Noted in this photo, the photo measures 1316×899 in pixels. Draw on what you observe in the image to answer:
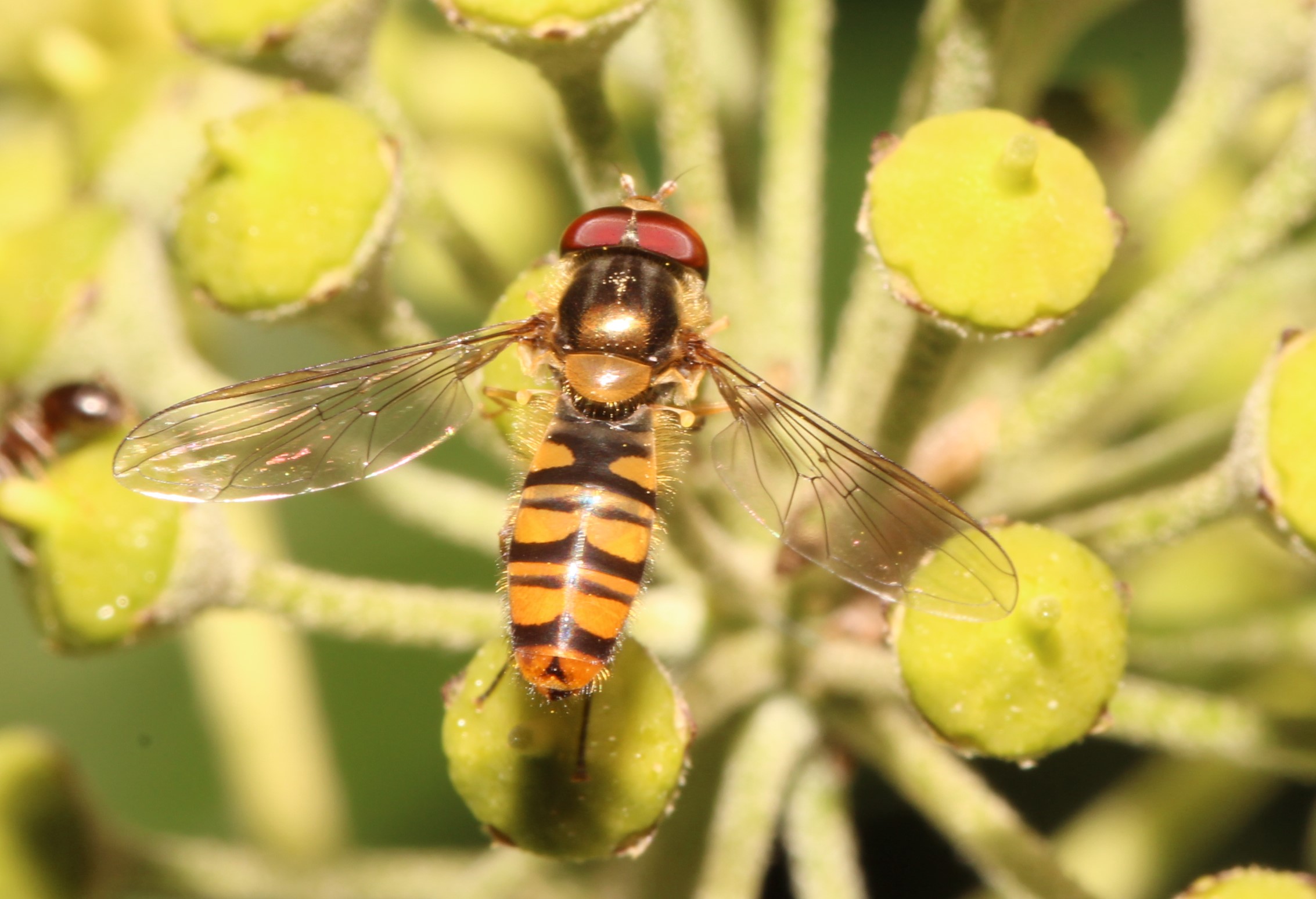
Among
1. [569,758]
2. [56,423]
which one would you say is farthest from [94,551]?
[569,758]

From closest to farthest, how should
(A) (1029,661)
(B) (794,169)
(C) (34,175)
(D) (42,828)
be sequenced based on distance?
(A) (1029,661), (B) (794,169), (D) (42,828), (C) (34,175)

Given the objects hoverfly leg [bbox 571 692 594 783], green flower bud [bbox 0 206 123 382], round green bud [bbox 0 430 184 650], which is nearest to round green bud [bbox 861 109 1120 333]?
hoverfly leg [bbox 571 692 594 783]

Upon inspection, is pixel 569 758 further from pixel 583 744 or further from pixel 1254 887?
pixel 1254 887

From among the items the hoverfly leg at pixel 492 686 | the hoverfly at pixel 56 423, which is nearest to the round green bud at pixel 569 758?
the hoverfly leg at pixel 492 686

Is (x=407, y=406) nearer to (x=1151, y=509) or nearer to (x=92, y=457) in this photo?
(x=92, y=457)

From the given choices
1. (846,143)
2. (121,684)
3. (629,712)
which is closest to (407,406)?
(629,712)

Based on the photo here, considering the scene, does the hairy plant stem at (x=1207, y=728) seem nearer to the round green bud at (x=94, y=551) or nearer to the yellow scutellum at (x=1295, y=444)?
the yellow scutellum at (x=1295, y=444)
